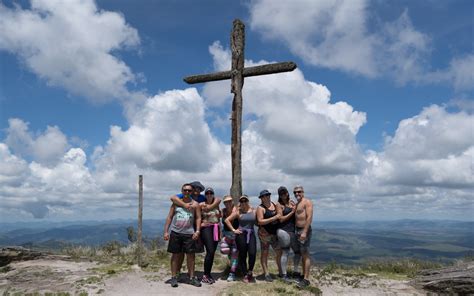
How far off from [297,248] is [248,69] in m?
5.49

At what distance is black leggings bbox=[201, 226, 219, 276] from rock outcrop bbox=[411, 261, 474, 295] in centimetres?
563

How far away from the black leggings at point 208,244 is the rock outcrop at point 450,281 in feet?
18.5

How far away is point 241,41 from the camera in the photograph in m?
11.0

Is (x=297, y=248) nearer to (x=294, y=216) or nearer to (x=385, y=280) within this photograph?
(x=294, y=216)

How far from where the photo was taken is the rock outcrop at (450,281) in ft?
28.5

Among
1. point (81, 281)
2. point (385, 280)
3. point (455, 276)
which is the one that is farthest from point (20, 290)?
point (455, 276)

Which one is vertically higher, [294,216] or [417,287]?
[294,216]

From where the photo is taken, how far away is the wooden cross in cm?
1035

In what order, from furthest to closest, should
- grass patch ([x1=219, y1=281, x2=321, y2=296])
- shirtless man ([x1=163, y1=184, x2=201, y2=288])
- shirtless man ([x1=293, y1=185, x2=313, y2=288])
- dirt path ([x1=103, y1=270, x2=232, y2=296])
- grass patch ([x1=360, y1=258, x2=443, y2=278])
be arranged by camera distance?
grass patch ([x1=360, y1=258, x2=443, y2=278]), shirtless man ([x1=163, y1=184, x2=201, y2=288]), shirtless man ([x1=293, y1=185, x2=313, y2=288]), dirt path ([x1=103, y1=270, x2=232, y2=296]), grass patch ([x1=219, y1=281, x2=321, y2=296])

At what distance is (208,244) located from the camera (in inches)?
351

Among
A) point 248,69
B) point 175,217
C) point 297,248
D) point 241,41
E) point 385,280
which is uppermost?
point 241,41

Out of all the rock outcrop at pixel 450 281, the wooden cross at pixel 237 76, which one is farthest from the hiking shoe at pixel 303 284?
the rock outcrop at pixel 450 281

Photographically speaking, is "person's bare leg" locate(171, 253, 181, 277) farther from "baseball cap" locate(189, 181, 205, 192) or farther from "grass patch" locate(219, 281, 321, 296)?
"baseball cap" locate(189, 181, 205, 192)

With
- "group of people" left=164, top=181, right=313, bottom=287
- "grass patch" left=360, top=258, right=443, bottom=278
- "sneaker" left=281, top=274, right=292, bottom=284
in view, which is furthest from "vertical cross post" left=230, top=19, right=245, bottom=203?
"grass patch" left=360, top=258, right=443, bottom=278
